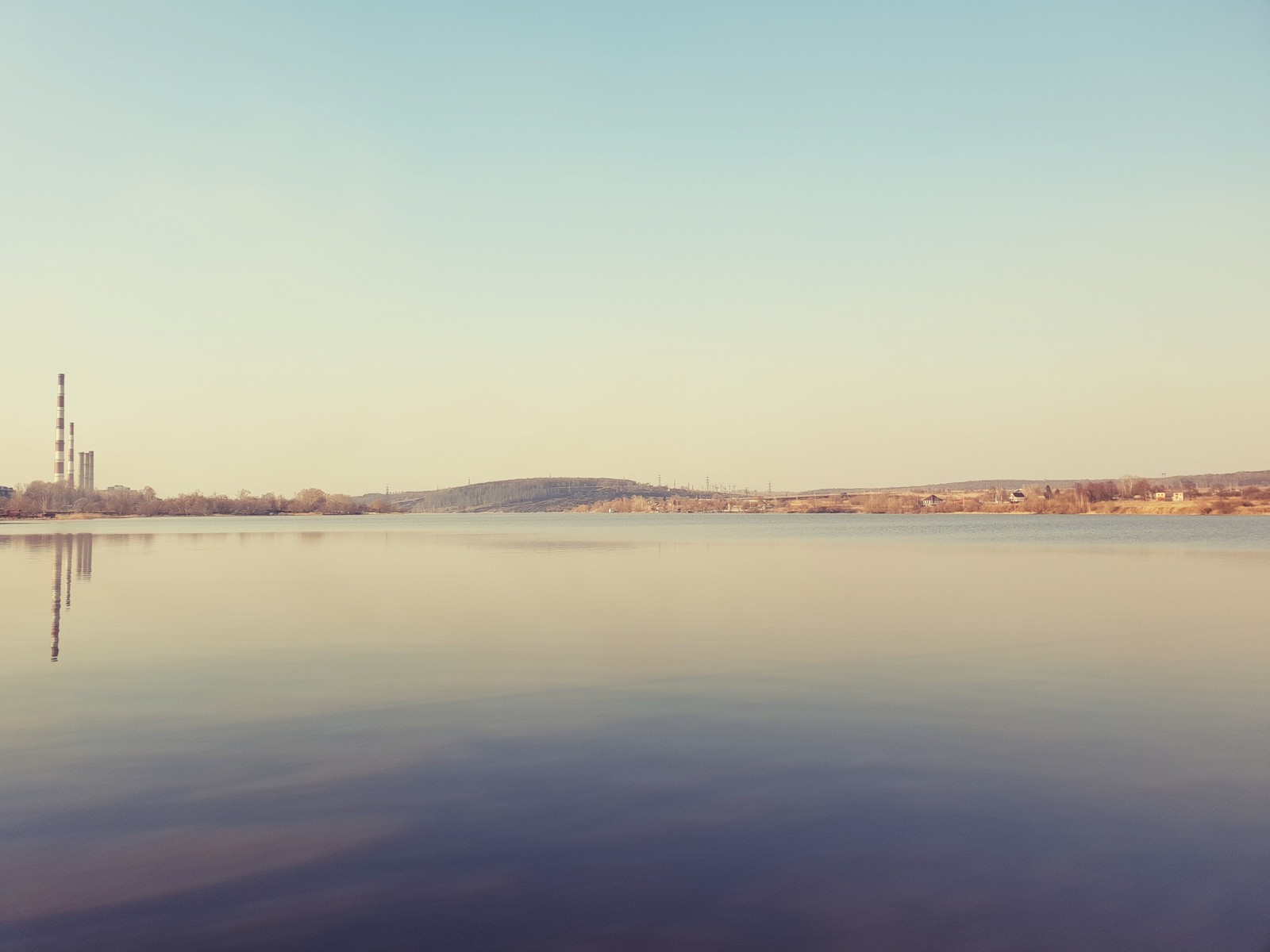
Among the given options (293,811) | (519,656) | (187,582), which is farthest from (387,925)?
(187,582)

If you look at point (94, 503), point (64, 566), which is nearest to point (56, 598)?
point (64, 566)

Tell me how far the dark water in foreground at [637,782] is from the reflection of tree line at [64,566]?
1.75 feet

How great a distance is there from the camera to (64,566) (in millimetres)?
37062

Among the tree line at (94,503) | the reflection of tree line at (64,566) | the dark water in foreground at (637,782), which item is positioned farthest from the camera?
the tree line at (94,503)

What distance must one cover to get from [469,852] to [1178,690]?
1074 centimetres

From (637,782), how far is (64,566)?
36443 millimetres

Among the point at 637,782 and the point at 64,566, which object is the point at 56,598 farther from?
the point at 637,782

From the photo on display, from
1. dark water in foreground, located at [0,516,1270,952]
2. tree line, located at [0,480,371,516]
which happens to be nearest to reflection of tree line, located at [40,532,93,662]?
dark water in foreground, located at [0,516,1270,952]

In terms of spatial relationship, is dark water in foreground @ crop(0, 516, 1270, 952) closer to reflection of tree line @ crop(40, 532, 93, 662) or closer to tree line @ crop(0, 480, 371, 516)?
reflection of tree line @ crop(40, 532, 93, 662)

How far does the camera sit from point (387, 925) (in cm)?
558

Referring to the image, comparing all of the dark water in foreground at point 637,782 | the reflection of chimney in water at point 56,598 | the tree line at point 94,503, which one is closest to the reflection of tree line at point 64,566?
the reflection of chimney in water at point 56,598

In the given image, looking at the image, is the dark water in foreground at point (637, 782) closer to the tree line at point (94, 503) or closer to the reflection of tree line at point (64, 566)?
the reflection of tree line at point (64, 566)

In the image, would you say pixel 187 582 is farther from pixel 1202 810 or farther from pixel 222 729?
pixel 1202 810

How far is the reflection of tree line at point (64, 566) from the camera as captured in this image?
2009 cm
